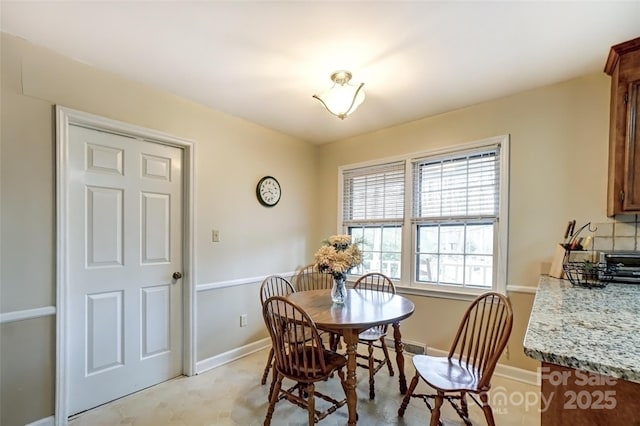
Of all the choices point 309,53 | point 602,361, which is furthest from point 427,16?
point 602,361

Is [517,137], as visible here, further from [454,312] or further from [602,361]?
[602,361]

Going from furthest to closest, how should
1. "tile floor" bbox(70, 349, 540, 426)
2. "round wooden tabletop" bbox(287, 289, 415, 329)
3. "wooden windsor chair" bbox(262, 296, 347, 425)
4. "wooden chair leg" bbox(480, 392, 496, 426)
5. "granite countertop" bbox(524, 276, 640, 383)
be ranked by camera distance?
"tile floor" bbox(70, 349, 540, 426), "round wooden tabletop" bbox(287, 289, 415, 329), "wooden windsor chair" bbox(262, 296, 347, 425), "wooden chair leg" bbox(480, 392, 496, 426), "granite countertop" bbox(524, 276, 640, 383)

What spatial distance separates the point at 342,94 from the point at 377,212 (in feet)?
5.55

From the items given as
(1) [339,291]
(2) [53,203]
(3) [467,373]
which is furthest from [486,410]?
(2) [53,203]

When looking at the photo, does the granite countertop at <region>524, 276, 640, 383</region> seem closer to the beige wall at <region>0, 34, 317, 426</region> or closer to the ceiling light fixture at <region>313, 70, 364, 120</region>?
the ceiling light fixture at <region>313, 70, 364, 120</region>

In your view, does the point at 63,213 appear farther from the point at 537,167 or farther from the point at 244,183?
the point at 537,167

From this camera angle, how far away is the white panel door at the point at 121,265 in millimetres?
2104

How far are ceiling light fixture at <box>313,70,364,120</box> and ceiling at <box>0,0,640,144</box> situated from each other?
0.27ft

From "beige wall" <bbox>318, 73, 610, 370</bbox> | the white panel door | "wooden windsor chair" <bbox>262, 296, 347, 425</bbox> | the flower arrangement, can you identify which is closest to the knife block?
"beige wall" <bbox>318, 73, 610, 370</bbox>

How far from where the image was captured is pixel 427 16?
1600 millimetres

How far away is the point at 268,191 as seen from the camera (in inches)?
133

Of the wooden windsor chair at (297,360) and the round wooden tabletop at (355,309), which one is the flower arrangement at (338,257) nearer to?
the round wooden tabletop at (355,309)

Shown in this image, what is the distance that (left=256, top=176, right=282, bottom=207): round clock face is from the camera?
328 cm

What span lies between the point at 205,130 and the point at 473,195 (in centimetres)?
260
